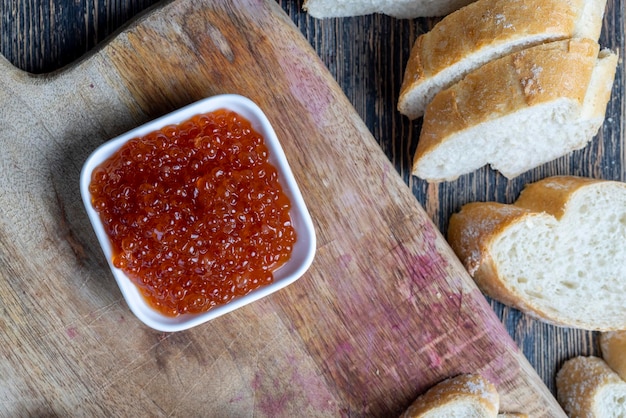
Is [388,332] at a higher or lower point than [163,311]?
lower

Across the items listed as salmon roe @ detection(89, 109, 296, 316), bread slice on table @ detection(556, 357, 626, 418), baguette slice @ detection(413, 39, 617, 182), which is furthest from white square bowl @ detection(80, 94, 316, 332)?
bread slice on table @ detection(556, 357, 626, 418)

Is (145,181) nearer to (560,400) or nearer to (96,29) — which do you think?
(96,29)

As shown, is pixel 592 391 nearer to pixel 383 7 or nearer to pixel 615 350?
pixel 615 350

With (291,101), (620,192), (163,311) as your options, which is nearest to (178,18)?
(291,101)

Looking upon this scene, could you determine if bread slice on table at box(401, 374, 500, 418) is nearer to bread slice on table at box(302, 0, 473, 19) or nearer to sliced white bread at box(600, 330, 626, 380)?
sliced white bread at box(600, 330, 626, 380)

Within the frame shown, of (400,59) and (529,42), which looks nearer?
(529,42)
